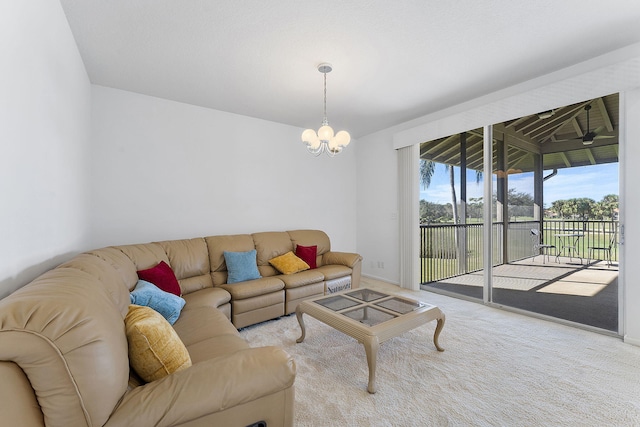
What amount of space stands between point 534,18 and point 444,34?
629 millimetres

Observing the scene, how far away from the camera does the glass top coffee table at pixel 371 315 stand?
1979 mm

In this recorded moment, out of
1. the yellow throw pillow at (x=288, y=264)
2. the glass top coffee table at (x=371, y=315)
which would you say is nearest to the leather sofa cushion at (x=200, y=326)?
the glass top coffee table at (x=371, y=315)

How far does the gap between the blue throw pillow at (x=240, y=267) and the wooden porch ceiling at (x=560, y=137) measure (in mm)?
3270

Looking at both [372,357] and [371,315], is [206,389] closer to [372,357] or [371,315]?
[372,357]

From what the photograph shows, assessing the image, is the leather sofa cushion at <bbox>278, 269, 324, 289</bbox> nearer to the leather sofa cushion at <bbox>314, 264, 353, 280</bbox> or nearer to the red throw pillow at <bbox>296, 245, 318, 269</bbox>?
the leather sofa cushion at <bbox>314, 264, 353, 280</bbox>

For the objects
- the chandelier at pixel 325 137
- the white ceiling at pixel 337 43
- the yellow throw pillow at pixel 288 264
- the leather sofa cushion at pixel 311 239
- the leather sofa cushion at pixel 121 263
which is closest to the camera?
the white ceiling at pixel 337 43

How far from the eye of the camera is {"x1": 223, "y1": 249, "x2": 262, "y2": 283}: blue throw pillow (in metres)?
3.27

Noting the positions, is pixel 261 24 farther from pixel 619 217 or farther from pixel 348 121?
pixel 619 217

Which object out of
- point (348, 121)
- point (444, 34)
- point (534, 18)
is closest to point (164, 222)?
point (348, 121)

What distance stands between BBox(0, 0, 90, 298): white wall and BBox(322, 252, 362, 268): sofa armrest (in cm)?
296

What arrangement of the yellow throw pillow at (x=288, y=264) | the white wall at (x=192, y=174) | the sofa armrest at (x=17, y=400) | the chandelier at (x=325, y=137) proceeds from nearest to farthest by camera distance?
1. the sofa armrest at (x=17, y=400)
2. the chandelier at (x=325, y=137)
3. the white wall at (x=192, y=174)
4. the yellow throw pillow at (x=288, y=264)

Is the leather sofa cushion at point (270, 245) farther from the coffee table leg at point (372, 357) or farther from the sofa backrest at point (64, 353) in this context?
the sofa backrest at point (64, 353)

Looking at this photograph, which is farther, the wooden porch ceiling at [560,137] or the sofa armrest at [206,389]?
the wooden porch ceiling at [560,137]

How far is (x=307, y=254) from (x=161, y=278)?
76.3 inches
